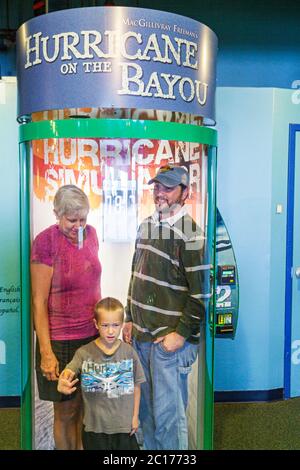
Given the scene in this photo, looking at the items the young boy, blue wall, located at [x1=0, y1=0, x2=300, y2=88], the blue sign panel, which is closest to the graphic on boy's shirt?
the young boy

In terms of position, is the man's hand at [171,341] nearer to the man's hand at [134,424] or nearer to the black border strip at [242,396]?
the man's hand at [134,424]

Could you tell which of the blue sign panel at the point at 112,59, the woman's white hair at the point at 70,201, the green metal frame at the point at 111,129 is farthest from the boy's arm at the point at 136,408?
the blue sign panel at the point at 112,59

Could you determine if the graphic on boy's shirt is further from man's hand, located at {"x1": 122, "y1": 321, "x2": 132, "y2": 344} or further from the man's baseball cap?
the man's baseball cap

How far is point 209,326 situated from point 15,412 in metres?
1.84

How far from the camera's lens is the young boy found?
2029 millimetres

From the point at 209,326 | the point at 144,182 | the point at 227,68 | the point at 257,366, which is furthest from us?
the point at 227,68

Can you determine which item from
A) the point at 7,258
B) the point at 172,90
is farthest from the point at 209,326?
the point at 7,258

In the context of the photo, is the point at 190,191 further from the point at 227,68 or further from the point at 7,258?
the point at 227,68

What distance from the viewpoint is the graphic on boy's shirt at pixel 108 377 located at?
6.66 feet

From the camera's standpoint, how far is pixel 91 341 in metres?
2.05

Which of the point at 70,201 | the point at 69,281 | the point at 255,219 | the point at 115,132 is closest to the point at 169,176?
the point at 115,132

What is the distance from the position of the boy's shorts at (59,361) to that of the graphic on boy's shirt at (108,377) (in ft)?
0.26

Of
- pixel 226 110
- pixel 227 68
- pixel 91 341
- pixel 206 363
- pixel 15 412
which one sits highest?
pixel 227 68

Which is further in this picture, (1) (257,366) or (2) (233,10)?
(2) (233,10)
